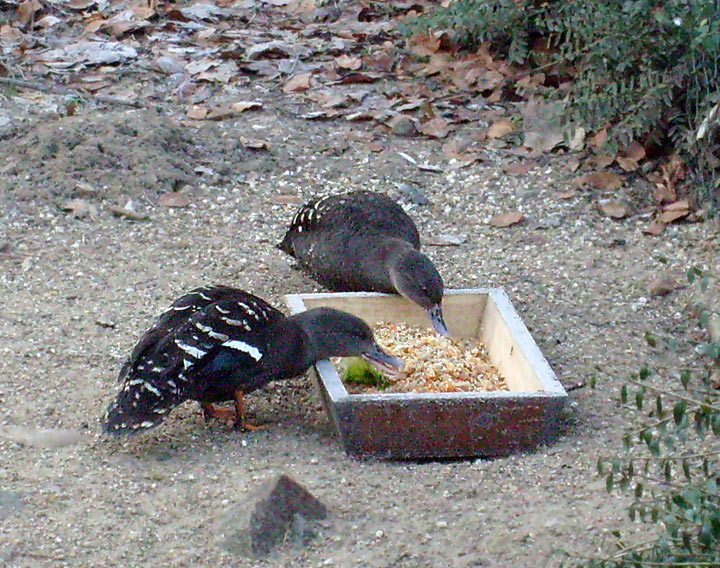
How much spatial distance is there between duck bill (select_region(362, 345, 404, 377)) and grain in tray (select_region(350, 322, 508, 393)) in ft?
0.29

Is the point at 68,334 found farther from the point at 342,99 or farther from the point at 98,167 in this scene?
the point at 342,99

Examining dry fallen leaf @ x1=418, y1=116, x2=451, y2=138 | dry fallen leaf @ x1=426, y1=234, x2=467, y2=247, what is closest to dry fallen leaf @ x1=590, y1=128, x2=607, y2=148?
dry fallen leaf @ x1=418, y1=116, x2=451, y2=138

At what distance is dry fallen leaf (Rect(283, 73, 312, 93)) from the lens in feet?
26.8

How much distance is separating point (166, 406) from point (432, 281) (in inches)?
→ 54.3

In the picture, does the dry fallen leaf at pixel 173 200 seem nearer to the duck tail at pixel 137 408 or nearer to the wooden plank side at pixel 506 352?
the wooden plank side at pixel 506 352

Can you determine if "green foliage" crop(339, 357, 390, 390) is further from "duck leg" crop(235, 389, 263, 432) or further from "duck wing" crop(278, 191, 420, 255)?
"duck wing" crop(278, 191, 420, 255)

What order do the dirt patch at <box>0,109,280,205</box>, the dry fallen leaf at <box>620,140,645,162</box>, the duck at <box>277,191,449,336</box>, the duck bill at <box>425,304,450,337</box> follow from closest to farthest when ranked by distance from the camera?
the duck bill at <box>425,304,450,337</box>
the duck at <box>277,191,449,336</box>
the dirt patch at <box>0,109,280,205</box>
the dry fallen leaf at <box>620,140,645,162</box>

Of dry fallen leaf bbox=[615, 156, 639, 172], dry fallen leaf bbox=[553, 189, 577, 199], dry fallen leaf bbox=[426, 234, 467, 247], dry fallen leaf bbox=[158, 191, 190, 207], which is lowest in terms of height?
dry fallen leaf bbox=[426, 234, 467, 247]

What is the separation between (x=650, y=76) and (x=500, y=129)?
1.31m

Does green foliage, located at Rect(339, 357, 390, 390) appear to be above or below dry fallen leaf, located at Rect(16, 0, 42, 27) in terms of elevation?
below

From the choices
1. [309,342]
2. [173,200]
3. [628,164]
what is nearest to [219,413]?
[309,342]

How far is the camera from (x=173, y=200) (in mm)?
6746

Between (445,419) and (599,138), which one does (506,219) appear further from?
(445,419)

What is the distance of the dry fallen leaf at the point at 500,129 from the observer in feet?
24.9
